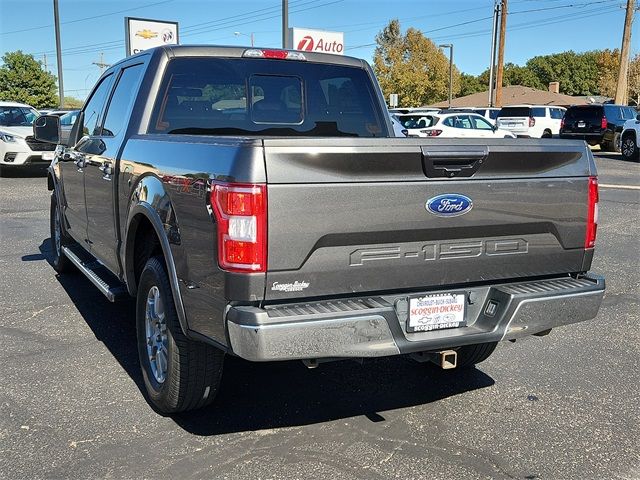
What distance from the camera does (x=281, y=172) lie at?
2973mm

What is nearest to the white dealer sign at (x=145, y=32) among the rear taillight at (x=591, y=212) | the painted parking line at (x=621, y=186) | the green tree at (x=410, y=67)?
the painted parking line at (x=621, y=186)

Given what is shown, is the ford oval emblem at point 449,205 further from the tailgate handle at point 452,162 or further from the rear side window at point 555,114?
the rear side window at point 555,114

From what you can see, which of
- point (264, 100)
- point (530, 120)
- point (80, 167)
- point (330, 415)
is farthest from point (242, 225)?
point (530, 120)

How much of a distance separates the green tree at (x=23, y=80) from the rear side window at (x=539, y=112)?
113 feet

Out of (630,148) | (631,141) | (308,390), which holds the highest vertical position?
(631,141)

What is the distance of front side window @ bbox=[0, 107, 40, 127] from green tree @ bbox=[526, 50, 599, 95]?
312 ft

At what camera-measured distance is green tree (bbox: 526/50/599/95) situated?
102 meters

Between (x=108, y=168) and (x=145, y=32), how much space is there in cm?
2437

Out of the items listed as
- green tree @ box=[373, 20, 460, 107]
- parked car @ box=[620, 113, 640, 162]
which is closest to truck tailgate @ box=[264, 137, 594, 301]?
parked car @ box=[620, 113, 640, 162]

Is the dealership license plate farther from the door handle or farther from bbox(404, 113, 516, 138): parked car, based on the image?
bbox(404, 113, 516, 138): parked car

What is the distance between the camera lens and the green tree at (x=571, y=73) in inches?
4016

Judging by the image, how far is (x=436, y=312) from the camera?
3.41 m

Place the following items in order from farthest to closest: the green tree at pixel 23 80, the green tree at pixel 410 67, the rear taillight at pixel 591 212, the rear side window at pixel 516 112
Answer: the green tree at pixel 410 67 → the green tree at pixel 23 80 → the rear side window at pixel 516 112 → the rear taillight at pixel 591 212

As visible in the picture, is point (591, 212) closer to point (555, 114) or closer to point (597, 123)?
point (597, 123)
